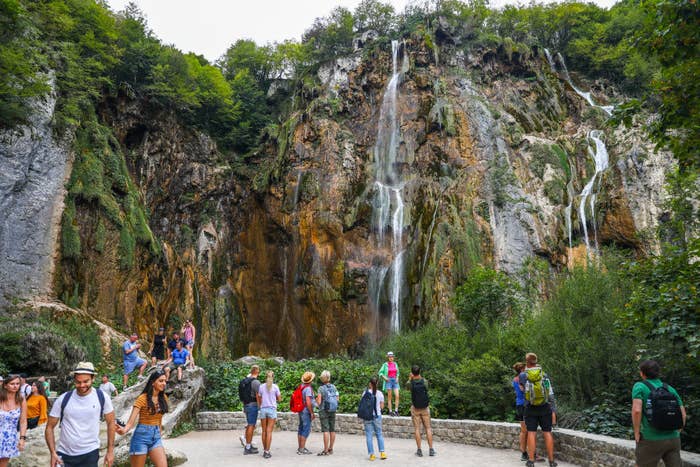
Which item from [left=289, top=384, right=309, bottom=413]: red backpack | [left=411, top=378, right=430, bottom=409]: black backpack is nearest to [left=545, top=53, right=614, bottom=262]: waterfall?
[left=411, top=378, right=430, bottom=409]: black backpack

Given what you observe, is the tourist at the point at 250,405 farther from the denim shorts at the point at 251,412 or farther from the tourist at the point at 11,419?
the tourist at the point at 11,419

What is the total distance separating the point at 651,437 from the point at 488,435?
539 cm

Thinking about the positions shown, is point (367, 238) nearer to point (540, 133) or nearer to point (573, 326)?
point (540, 133)

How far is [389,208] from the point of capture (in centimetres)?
2912

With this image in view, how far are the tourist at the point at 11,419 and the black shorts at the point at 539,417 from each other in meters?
6.89

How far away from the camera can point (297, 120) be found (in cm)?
3378

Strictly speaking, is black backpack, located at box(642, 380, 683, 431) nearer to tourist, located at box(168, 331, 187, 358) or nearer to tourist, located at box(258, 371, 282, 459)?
tourist, located at box(258, 371, 282, 459)

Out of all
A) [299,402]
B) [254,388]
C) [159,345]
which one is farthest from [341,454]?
[159,345]

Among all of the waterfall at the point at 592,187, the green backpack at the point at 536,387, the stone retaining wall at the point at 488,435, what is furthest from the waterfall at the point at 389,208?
the green backpack at the point at 536,387

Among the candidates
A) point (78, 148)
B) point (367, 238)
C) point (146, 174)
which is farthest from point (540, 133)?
point (78, 148)

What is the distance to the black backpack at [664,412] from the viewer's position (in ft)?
16.7

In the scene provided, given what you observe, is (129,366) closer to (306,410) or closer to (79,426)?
(306,410)

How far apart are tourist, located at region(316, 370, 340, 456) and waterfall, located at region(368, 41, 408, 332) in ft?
51.6

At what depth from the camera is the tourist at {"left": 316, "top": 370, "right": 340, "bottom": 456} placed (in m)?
9.43
